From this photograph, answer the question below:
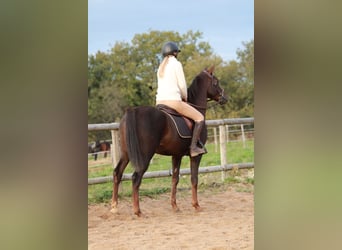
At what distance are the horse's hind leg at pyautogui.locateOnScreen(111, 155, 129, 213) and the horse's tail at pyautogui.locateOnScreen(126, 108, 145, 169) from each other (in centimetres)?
5

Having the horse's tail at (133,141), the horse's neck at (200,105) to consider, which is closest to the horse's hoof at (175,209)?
the horse's tail at (133,141)

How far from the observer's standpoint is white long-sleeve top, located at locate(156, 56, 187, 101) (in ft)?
7.07

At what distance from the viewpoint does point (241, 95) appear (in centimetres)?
234

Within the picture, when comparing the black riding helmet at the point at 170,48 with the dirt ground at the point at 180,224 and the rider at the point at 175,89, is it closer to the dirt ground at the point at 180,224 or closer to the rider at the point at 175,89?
the rider at the point at 175,89

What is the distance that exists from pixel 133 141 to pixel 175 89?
0.32 m

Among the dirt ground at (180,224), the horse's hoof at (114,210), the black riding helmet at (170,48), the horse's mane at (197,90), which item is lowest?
the dirt ground at (180,224)

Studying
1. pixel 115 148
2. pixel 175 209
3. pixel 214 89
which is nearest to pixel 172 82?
pixel 214 89

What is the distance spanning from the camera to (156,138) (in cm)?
222

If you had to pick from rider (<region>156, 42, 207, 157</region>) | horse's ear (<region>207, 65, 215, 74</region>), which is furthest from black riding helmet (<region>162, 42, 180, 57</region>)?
horse's ear (<region>207, 65, 215, 74</region>)

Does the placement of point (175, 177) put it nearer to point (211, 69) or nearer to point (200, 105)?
point (200, 105)

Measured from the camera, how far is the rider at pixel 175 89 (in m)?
2.15

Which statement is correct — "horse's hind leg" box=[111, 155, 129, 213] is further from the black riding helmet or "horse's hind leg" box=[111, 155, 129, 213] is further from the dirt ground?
the black riding helmet
